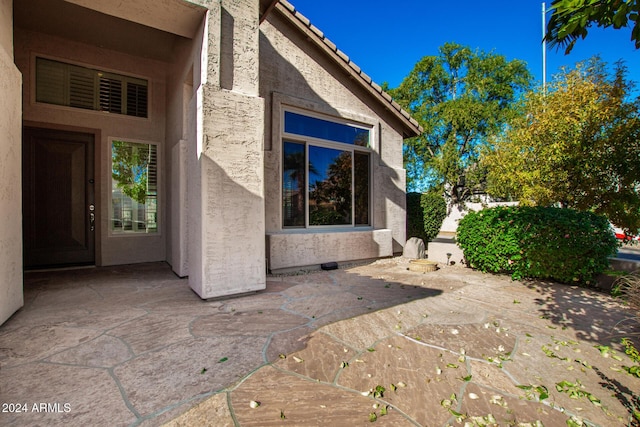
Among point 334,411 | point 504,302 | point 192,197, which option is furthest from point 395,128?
point 334,411

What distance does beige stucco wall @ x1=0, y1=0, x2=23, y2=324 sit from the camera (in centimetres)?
302

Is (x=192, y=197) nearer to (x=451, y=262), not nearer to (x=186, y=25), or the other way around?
(x=186, y=25)

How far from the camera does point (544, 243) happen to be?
5.21 m

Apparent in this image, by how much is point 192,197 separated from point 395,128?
6.03 m

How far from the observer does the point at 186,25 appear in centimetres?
421

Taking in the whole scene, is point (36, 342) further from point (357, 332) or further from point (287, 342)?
point (357, 332)

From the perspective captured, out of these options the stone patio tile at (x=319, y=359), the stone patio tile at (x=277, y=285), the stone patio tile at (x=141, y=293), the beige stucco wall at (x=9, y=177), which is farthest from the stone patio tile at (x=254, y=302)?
the beige stucco wall at (x=9, y=177)

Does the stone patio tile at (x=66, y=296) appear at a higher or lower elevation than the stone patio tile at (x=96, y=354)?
higher

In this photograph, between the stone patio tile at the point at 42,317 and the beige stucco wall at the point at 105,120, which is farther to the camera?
the beige stucco wall at the point at 105,120

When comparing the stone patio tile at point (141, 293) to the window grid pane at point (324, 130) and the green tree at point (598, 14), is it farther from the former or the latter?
the green tree at point (598, 14)

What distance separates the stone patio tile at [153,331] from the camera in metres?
2.69

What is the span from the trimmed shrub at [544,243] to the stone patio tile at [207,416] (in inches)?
222

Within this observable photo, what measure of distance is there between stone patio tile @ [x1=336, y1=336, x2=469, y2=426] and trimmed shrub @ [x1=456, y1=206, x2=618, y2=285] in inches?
152

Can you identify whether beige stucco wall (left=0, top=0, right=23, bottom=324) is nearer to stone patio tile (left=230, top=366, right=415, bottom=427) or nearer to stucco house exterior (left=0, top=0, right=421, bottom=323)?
stucco house exterior (left=0, top=0, right=421, bottom=323)
